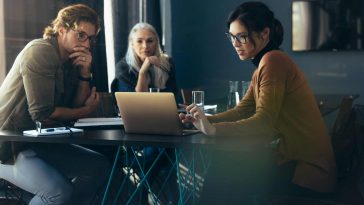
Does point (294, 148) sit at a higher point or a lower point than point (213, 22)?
lower

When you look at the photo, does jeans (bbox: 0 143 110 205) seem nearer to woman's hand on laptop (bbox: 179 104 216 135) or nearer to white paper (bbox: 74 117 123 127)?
white paper (bbox: 74 117 123 127)

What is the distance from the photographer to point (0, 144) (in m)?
2.21

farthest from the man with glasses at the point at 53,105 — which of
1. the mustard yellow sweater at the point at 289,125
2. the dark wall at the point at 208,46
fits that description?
the dark wall at the point at 208,46

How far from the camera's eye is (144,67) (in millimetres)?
3703

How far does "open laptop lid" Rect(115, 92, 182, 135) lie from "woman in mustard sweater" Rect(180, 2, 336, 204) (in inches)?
2.7

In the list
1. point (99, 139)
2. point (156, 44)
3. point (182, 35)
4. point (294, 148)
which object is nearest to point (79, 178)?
point (99, 139)

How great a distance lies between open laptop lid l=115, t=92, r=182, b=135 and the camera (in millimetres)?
1989

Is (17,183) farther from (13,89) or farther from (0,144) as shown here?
(13,89)

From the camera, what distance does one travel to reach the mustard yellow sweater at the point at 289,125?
198cm

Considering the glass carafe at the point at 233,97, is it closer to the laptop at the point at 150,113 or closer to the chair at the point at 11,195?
the laptop at the point at 150,113

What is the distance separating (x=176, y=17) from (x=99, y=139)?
385 centimetres

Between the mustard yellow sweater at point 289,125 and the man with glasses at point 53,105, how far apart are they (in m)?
0.77

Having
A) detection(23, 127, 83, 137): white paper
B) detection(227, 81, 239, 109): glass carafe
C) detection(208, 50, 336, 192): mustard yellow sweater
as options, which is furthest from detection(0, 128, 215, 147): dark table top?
detection(227, 81, 239, 109): glass carafe

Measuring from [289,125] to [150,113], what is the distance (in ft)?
1.78
